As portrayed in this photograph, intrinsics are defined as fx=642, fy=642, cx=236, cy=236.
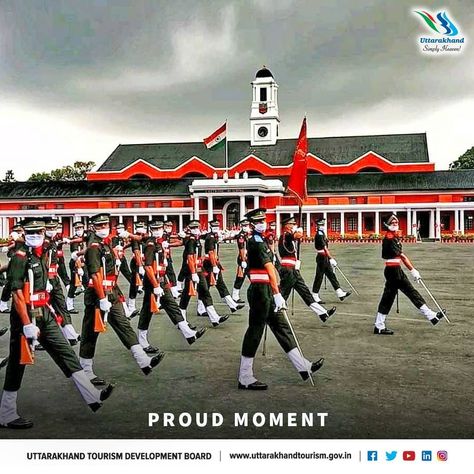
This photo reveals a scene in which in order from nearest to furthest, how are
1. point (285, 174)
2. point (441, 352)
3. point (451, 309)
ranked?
point (441, 352) < point (451, 309) < point (285, 174)

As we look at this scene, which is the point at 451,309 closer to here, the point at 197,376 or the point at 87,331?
the point at 197,376

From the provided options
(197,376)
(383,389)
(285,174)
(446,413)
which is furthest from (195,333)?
(285,174)

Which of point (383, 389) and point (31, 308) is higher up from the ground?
point (31, 308)

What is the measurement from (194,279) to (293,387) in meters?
2.91

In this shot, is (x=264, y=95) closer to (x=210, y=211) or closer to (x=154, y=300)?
(x=154, y=300)

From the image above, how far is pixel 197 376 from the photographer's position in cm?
566

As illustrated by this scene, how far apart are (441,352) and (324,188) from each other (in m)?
7.27

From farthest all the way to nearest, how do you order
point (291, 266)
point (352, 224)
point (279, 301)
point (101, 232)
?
point (352, 224) → point (291, 266) → point (101, 232) → point (279, 301)

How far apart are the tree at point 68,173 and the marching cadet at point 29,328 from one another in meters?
2.48

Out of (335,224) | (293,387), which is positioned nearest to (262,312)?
(293,387)

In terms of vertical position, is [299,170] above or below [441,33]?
below

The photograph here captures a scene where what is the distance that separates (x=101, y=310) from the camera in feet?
18.1
